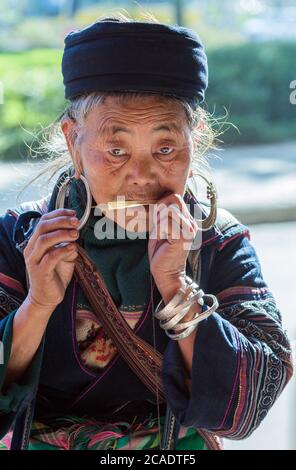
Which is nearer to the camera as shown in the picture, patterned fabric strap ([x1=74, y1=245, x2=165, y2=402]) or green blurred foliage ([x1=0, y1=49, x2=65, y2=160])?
patterned fabric strap ([x1=74, y1=245, x2=165, y2=402])

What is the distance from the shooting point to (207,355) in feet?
5.97

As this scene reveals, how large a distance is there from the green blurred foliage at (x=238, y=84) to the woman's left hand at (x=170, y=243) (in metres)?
9.47

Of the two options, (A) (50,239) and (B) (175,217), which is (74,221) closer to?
(A) (50,239)

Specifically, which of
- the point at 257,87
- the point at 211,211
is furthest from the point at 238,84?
the point at 211,211

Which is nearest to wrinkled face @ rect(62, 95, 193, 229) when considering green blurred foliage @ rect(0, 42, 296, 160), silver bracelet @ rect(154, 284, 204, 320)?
silver bracelet @ rect(154, 284, 204, 320)

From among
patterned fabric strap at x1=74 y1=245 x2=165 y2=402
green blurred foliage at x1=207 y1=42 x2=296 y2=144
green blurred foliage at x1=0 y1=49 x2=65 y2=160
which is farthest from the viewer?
green blurred foliage at x1=207 y1=42 x2=296 y2=144

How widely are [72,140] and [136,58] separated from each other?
296mm

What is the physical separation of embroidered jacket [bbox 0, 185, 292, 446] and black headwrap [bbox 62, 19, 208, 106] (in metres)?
0.38

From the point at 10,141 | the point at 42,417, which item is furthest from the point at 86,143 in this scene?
the point at 10,141

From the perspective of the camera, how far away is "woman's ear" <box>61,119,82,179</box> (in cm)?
196

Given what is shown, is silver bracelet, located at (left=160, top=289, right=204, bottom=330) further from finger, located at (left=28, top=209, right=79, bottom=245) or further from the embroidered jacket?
finger, located at (left=28, top=209, right=79, bottom=245)

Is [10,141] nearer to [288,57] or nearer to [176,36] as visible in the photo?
[288,57]

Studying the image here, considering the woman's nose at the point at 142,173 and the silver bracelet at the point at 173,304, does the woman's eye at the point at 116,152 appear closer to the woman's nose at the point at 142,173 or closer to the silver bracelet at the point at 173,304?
the woman's nose at the point at 142,173

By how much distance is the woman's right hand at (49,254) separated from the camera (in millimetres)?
1770
